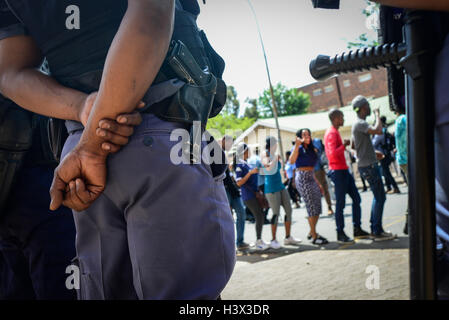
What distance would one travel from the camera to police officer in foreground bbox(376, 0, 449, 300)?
2.41 feet

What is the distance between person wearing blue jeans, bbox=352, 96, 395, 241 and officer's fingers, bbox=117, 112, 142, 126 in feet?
16.4

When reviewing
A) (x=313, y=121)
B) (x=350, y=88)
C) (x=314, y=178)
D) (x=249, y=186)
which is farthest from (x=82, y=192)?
(x=350, y=88)

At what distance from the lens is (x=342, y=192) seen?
5.49 meters

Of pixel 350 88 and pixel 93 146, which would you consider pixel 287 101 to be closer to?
pixel 350 88

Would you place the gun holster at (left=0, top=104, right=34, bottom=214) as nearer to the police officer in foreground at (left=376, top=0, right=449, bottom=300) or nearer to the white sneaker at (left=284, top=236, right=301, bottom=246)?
the police officer in foreground at (left=376, top=0, right=449, bottom=300)

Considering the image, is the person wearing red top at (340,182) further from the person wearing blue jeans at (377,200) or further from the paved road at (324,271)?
the paved road at (324,271)

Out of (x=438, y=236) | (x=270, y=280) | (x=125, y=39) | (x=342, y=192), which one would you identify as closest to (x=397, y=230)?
(x=342, y=192)

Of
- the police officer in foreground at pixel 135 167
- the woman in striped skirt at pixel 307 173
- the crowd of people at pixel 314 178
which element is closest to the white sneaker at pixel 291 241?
the crowd of people at pixel 314 178

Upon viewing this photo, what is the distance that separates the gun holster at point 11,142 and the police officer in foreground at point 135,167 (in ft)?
2.25

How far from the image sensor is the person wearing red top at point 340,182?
212 inches

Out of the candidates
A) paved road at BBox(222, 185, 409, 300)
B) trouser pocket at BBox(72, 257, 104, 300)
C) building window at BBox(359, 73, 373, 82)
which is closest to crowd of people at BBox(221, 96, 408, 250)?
paved road at BBox(222, 185, 409, 300)

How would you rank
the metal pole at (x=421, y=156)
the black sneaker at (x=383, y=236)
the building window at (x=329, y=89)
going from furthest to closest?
the building window at (x=329, y=89), the black sneaker at (x=383, y=236), the metal pole at (x=421, y=156)

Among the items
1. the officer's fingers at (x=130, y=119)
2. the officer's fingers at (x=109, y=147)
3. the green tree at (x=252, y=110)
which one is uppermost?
the green tree at (x=252, y=110)

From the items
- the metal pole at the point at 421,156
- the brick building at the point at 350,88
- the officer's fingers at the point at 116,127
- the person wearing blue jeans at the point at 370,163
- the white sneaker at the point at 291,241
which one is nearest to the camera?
the metal pole at the point at 421,156
